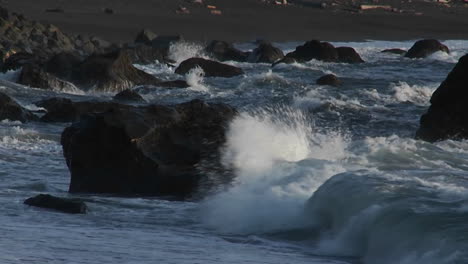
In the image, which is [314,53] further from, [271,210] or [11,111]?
[271,210]

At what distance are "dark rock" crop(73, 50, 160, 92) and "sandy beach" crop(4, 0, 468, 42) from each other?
1283cm

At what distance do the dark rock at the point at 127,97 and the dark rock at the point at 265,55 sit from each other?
11309 mm

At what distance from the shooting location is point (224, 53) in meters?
36.1

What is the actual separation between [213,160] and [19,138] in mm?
5295

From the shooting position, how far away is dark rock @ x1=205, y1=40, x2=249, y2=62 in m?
35.8

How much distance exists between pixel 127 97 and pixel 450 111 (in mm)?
7981

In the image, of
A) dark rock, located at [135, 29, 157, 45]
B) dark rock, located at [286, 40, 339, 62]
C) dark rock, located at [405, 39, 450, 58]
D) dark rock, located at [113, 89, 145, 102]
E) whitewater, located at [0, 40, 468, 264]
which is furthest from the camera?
dark rock, located at [135, 29, 157, 45]

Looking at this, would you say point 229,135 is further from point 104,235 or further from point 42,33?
point 42,33

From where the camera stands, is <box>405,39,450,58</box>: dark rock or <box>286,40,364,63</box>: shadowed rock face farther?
<box>405,39,450,58</box>: dark rock

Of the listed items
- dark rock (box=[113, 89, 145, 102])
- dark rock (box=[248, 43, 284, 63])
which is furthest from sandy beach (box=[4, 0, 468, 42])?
dark rock (box=[113, 89, 145, 102])

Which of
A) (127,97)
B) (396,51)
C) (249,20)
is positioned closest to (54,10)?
(249,20)

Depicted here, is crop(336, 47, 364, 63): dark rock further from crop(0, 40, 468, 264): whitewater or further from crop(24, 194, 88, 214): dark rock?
crop(24, 194, 88, 214): dark rock

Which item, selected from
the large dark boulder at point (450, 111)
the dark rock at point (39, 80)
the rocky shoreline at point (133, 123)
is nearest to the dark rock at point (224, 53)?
the rocky shoreline at point (133, 123)

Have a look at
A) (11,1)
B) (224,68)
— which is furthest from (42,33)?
(11,1)
